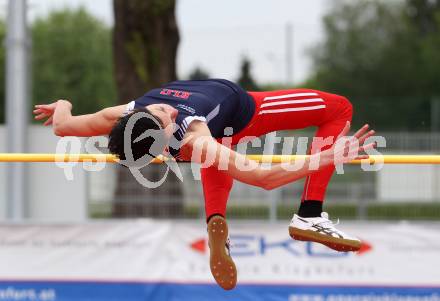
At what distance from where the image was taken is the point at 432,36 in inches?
1240

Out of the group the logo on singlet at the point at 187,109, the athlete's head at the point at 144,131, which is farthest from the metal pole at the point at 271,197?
the athlete's head at the point at 144,131

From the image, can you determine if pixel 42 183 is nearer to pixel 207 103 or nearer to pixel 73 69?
pixel 207 103

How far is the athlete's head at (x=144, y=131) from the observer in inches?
194

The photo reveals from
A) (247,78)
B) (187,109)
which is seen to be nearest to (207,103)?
(187,109)

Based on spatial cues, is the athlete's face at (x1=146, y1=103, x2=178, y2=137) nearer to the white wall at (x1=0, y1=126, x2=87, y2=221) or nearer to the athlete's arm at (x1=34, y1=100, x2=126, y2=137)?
the athlete's arm at (x1=34, y1=100, x2=126, y2=137)

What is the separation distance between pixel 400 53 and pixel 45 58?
12224 mm

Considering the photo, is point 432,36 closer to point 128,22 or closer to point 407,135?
point 407,135

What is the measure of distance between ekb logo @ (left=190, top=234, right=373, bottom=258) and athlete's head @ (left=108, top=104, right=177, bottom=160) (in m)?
3.15

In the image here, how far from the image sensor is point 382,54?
3269 cm

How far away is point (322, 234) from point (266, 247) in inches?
94.3

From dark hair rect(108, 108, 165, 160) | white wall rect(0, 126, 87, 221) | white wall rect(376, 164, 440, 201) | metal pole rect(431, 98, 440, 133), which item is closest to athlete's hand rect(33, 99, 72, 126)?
dark hair rect(108, 108, 165, 160)

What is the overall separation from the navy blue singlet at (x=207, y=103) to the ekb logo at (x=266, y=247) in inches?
104

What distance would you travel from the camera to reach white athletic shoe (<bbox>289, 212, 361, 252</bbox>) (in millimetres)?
5703

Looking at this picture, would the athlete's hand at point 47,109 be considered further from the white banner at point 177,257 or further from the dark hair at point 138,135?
the white banner at point 177,257
